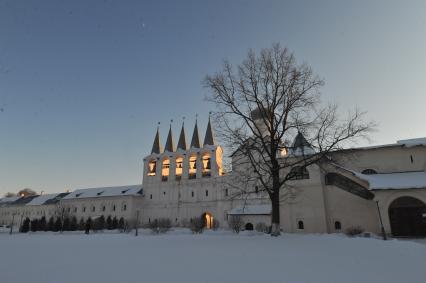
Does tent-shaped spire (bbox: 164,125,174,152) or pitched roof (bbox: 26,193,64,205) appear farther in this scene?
pitched roof (bbox: 26,193,64,205)

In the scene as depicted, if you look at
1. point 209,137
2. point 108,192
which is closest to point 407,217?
point 209,137

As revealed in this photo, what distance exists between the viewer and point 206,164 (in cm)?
6156

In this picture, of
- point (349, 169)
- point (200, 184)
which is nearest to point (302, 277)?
point (349, 169)

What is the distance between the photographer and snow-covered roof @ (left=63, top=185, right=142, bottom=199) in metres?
67.9

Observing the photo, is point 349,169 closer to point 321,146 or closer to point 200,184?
point 321,146

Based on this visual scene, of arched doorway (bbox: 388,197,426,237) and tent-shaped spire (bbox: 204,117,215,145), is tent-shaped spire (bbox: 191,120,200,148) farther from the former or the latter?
arched doorway (bbox: 388,197,426,237)

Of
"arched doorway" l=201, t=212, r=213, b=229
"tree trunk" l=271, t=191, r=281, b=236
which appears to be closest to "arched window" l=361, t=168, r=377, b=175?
"tree trunk" l=271, t=191, r=281, b=236

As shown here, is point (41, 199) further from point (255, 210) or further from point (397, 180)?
point (397, 180)

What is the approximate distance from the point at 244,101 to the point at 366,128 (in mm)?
8702

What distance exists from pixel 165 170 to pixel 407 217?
Result: 170ft

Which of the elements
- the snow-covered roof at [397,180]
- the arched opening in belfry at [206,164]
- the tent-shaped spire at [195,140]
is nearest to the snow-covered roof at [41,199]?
the tent-shaped spire at [195,140]

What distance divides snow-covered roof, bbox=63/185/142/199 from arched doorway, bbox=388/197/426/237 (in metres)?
55.5

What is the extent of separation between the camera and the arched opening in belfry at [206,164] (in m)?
60.4

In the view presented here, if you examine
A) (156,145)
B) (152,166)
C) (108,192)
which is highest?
(156,145)
